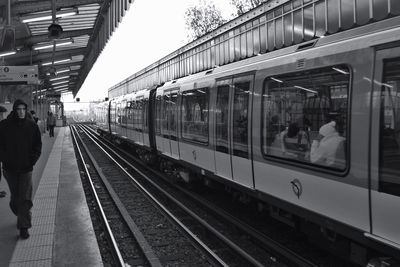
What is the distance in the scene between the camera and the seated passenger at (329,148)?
4.29m

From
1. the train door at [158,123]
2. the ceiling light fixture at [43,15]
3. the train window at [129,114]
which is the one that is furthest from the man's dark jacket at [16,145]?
the train window at [129,114]

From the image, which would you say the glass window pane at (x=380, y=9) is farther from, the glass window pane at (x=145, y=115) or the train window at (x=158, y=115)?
the glass window pane at (x=145, y=115)

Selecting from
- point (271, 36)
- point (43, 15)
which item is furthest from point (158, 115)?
point (43, 15)

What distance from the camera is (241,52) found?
40.8 feet

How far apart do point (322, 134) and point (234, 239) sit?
9.16 feet

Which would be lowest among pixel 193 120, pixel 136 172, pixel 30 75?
pixel 136 172

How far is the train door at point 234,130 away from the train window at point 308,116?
1.92ft

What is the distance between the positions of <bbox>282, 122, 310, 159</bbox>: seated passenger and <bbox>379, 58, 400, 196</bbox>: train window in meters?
1.24

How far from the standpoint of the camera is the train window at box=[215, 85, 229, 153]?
726cm

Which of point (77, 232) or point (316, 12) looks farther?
point (316, 12)

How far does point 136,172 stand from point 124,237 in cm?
757

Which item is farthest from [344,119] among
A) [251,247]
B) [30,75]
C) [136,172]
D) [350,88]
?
[30,75]

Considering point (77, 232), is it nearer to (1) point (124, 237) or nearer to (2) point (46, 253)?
(1) point (124, 237)

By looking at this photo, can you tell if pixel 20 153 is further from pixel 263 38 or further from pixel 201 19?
pixel 201 19
